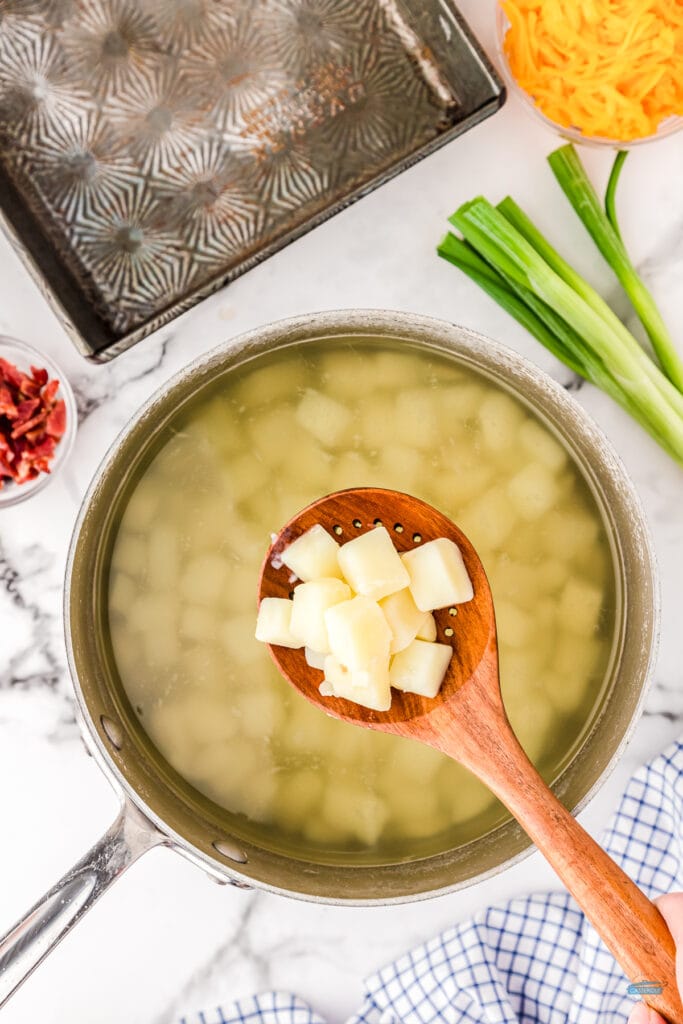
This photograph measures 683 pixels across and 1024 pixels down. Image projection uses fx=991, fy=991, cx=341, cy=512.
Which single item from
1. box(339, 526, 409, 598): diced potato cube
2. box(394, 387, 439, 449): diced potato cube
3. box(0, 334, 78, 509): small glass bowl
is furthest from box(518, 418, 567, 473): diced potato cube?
box(0, 334, 78, 509): small glass bowl

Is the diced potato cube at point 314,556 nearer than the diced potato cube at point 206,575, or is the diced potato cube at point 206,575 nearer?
the diced potato cube at point 314,556

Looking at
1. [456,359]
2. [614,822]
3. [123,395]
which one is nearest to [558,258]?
[456,359]

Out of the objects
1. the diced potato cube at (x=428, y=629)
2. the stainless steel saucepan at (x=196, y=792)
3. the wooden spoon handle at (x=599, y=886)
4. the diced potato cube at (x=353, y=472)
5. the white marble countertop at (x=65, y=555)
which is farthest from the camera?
the white marble countertop at (x=65, y=555)

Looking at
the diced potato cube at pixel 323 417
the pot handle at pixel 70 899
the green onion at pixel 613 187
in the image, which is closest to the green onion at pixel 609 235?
the green onion at pixel 613 187

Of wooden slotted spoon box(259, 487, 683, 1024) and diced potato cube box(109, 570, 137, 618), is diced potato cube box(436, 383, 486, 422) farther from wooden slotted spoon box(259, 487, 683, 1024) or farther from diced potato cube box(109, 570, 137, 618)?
diced potato cube box(109, 570, 137, 618)

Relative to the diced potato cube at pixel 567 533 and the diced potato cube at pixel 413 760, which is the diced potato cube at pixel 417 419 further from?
the diced potato cube at pixel 413 760
